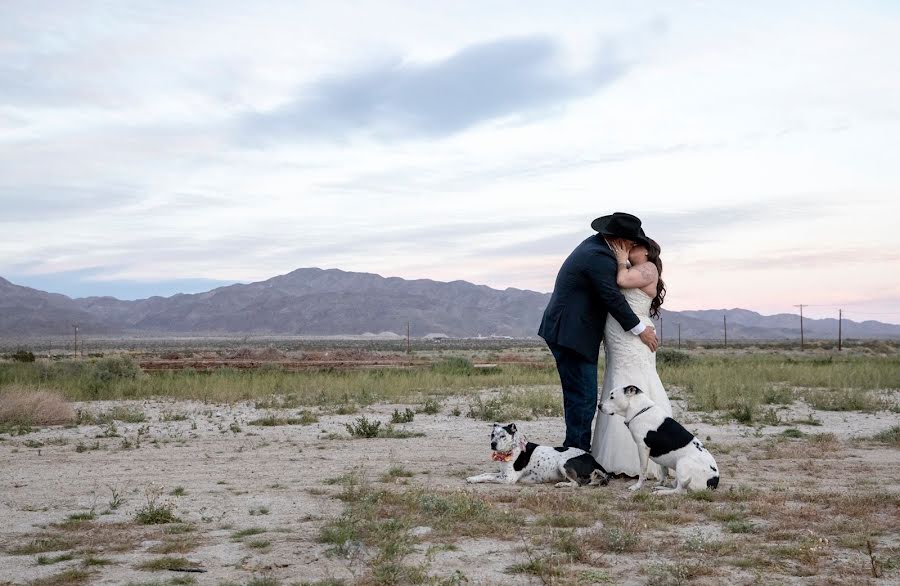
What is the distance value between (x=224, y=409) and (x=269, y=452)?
6817 mm

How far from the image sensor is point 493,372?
30.1 metres

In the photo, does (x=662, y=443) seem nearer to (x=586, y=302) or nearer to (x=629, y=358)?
(x=629, y=358)

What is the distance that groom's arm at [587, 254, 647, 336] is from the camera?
9227 millimetres

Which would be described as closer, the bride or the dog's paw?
the dog's paw

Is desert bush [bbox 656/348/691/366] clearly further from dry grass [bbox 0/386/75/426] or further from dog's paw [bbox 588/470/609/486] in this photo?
dog's paw [bbox 588/470/609/486]

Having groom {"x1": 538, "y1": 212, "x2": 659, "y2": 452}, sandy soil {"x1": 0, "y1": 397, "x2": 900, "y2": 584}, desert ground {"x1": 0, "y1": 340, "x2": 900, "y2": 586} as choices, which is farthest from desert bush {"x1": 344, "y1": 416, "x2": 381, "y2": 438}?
groom {"x1": 538, "y1": 212, "x2": 659, "y2": 452}

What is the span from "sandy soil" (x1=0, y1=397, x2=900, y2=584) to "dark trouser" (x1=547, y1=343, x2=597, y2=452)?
674 millimetres

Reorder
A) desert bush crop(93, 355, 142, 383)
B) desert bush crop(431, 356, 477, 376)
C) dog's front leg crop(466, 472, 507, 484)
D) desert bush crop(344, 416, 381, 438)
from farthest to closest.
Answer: desert bush crop(431, 356, 477, 376) → desert bush crop(93, 355, 142, 383) → desert bush crop(344, 416, 381, 438) → dog's front leg crop(466, 472, 507, 484)

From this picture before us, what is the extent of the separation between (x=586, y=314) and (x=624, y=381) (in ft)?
2.59

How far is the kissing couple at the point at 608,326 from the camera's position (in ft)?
30.3

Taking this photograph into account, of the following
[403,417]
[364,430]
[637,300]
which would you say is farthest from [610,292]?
[403,417]

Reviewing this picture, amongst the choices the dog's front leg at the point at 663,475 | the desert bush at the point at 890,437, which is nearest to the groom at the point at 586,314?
the dog's front leg at the point at 663,475

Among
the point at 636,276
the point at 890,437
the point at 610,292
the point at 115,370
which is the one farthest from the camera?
the point at 115,370

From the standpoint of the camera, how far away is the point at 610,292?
9227mm
